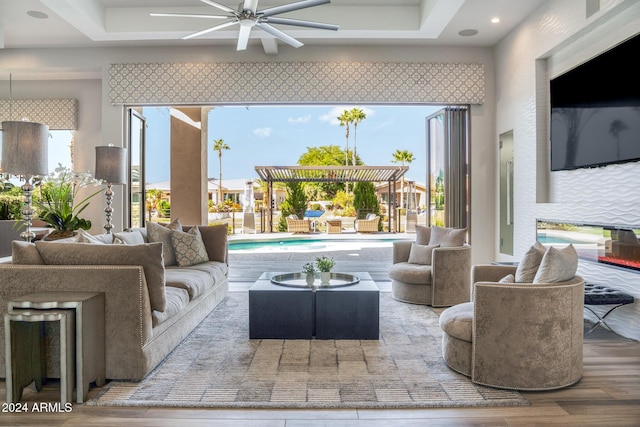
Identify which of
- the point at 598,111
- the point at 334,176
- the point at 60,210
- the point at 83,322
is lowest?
the point at 83,322

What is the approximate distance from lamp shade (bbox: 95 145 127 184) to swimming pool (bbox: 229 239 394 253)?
5172mm

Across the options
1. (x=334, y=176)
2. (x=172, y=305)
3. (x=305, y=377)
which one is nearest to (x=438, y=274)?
(x=305, y=377)

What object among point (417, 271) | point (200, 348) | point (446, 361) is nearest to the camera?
point (446, 361)

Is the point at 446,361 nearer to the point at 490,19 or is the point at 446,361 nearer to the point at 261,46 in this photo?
the point at 490,19

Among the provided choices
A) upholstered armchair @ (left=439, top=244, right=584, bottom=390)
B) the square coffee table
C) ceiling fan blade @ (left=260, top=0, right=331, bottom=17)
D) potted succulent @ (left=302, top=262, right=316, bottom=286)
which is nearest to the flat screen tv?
upholstered armchair @ (left=439, top=244, right=584, bottom=390)

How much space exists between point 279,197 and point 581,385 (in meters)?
18.9

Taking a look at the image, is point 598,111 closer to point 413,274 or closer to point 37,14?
point 413,274

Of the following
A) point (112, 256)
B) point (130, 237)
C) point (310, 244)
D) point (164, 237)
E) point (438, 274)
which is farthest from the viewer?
point (310, 244)

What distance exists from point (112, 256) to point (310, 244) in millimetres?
8744

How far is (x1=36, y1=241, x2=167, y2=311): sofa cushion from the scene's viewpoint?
2.85 metres

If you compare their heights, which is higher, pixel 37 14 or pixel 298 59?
pixel 37 14

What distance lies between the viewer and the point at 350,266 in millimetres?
7426

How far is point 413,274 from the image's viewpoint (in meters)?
5.07

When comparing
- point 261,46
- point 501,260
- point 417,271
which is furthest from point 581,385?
point 261,46
